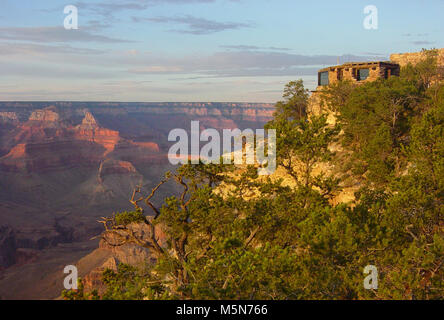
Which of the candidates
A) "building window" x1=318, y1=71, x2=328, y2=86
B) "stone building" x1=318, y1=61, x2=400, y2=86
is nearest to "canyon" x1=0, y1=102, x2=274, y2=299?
"building window" x1=318, y1=71, x2=328, y2=86

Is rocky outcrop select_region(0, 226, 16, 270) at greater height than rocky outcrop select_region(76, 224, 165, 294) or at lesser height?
lesser

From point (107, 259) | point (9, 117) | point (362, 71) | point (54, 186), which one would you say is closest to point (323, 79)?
point (362, 71)

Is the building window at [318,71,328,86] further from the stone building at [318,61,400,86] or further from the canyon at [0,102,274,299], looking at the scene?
the canyon at [0,102,274,299]

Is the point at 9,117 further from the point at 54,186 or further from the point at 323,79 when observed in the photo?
the point at 323,79

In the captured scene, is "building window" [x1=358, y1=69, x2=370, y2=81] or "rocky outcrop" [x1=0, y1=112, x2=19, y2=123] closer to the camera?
"building window" [x1=358, y1=69, x2=370, y2=81]

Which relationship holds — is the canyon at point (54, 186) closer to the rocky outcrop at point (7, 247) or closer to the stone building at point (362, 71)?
the rocky outcrop at point (7, 247)

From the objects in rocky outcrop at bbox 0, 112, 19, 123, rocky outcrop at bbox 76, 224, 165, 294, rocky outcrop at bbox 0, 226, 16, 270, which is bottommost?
rocky outcrop at bbox 0, 226, 16, 270
